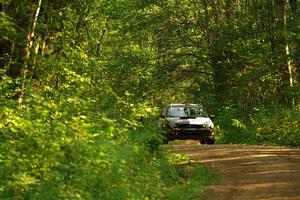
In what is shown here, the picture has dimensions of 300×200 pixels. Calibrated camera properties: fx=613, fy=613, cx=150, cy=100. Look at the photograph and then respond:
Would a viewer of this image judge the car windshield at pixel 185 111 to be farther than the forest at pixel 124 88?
Yes

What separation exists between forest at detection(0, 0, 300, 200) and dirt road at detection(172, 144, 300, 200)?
35.3 inches

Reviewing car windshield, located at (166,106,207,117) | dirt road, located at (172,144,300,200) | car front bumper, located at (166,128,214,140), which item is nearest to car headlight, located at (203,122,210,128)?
car front bumper, located at (166,128,214,140)

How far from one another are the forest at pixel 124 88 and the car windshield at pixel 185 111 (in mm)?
2806

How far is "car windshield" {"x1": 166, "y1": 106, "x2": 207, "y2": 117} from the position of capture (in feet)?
75.4

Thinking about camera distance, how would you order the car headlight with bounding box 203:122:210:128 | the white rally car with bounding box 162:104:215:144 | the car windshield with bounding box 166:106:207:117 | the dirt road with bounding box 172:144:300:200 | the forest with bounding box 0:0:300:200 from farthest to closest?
the car windshield with bounding box 166:106:207:117 → the car headlight with bounding box 203:122:210:128 → the white rally car with bounding box 162:104:215:144 → the dirt road with bounding box 172:144:300:200 → the forest with bounding box 0:0:300:200

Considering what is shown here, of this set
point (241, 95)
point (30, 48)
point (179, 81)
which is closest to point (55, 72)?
point (30, 48)

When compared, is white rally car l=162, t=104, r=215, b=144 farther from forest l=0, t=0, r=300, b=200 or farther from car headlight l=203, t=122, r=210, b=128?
forest l=0, t=0, r=300, b=200

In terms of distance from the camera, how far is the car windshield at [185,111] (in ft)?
75.4

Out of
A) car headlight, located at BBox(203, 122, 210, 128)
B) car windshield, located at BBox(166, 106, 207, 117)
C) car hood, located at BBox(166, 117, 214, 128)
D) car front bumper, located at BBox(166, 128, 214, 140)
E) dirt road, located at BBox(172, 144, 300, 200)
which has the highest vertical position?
car windshield, located at BBox(166, 106, 207, 117)

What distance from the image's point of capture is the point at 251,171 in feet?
45.3

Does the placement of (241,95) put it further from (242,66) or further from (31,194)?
(31,194)

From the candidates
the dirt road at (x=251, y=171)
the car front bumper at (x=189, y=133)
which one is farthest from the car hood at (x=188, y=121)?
the dirt road at (x=251, y=171)

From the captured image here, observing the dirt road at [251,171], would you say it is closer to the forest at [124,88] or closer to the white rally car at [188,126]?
the forest at [124,88]

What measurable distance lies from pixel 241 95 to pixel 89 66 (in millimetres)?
12032
